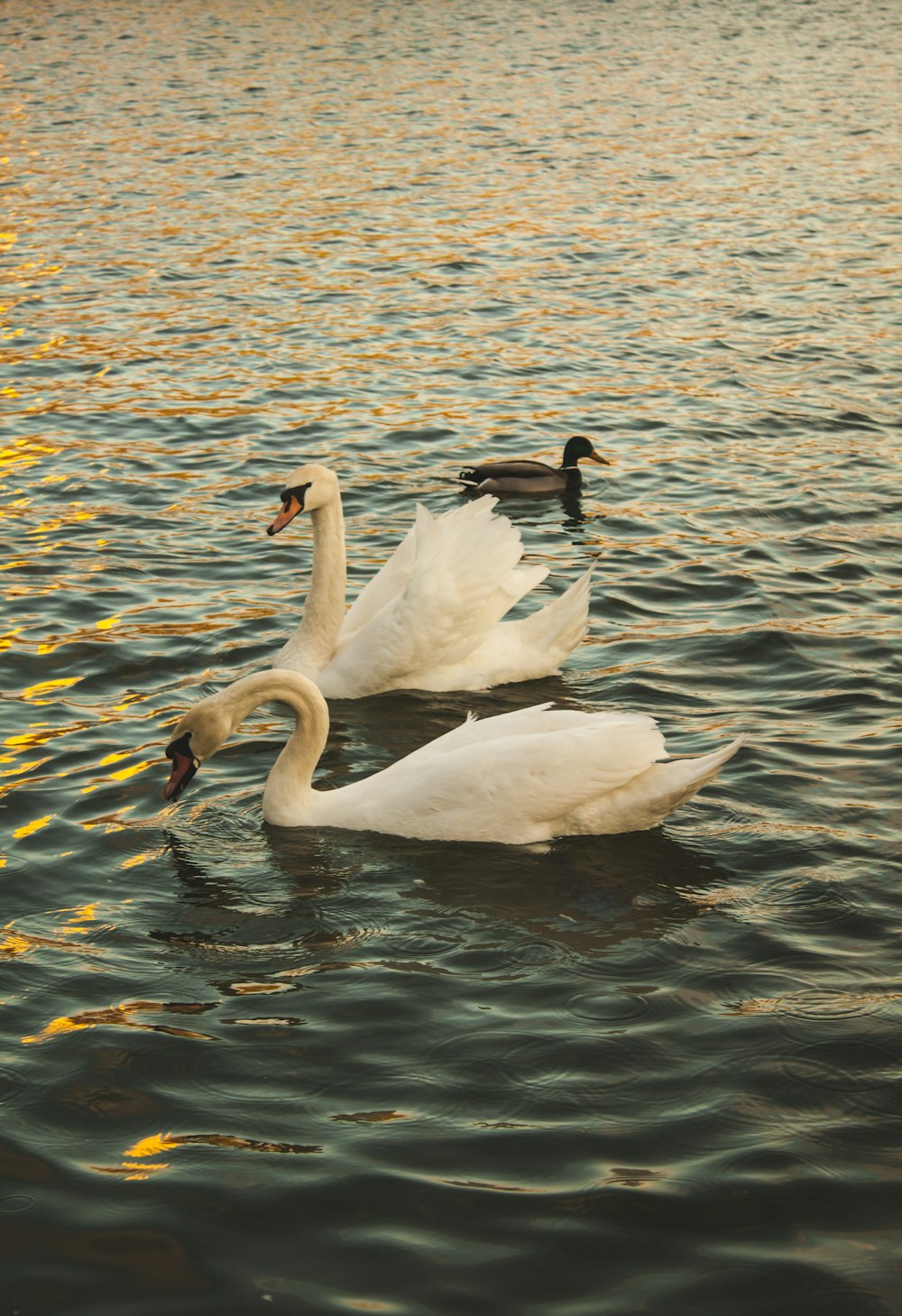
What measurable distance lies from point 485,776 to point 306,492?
3286mm

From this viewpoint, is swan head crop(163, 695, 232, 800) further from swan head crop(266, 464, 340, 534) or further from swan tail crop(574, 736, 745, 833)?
swan head crop(266, 464, 340, 534)

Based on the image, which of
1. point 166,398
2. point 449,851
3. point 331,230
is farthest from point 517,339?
point 449,851

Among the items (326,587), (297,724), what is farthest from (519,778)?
(326,587)

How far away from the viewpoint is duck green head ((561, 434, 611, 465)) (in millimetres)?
13742

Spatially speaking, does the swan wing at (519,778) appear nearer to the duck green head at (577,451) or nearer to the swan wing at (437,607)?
the swan wing at (437,607)

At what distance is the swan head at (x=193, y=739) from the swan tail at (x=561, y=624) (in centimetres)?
242

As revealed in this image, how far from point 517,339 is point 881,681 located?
894 cm

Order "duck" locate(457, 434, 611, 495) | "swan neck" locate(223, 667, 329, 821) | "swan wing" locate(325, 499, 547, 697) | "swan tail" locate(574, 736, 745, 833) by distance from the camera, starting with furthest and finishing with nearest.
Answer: "duck" locate(457, 434, 611, 495), "swan wing" locate(325, 499, 547, 697), "swan neck" locate(223, 667, 329, 821), "swan tail" locate(574, 736, 745, 833)

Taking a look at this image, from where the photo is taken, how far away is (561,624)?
388 inches

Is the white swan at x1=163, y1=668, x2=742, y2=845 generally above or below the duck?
above

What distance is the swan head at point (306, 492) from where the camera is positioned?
34.2 feet

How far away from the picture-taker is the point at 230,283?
65.1 feet

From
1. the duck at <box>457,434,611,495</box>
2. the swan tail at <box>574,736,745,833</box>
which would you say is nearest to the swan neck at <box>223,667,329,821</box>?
the swan tail at <box>574,736,745,833</box>

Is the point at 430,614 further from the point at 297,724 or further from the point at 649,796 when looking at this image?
the point at 649,796
